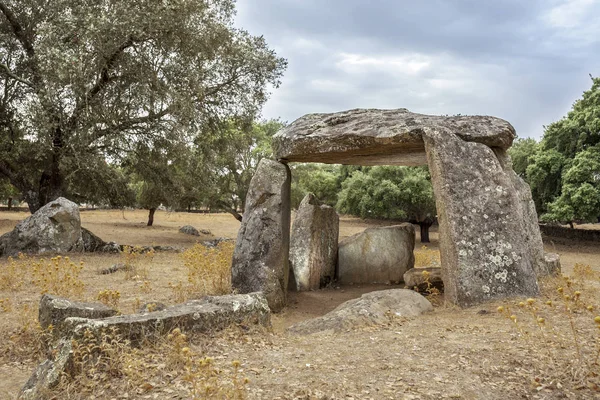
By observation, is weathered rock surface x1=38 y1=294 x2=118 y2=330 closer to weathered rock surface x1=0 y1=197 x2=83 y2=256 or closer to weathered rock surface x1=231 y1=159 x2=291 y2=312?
weathered rock surface x1=231 y1=159 x2=291 y2=312

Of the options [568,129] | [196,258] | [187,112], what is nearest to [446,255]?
[196,258]

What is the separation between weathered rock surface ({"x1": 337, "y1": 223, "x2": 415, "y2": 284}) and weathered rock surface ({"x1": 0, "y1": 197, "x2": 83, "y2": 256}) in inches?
352

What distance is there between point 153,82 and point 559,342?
14.1 metres

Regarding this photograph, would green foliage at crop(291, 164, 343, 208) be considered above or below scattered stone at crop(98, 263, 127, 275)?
above

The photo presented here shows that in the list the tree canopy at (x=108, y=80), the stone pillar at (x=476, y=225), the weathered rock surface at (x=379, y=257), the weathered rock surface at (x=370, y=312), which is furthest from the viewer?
the tree canopy at (x=108, y=80)

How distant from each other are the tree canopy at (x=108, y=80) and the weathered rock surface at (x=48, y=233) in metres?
1.17

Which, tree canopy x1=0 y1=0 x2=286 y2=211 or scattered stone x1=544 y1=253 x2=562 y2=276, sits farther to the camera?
tree canopy x1=0 y1=0 x2=286 y2=211

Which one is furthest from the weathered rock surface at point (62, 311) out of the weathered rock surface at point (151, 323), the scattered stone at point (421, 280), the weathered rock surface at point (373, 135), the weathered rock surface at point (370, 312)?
the scattered stone at point (421, 280)

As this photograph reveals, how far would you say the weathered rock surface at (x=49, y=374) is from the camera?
432cm

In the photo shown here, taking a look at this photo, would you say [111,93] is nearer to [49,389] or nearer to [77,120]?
[77,120]

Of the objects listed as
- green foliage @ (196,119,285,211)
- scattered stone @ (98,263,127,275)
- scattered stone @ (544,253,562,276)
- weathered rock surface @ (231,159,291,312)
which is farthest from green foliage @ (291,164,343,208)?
weathered rock surface @ (231,159,291,312)

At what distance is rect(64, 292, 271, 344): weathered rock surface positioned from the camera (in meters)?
5.04

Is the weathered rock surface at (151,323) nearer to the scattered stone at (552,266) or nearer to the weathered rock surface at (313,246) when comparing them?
the weathered rock surface at (313,246)

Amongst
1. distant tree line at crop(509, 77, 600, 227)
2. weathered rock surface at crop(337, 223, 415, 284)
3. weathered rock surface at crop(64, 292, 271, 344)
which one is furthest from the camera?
distant tree line at crop(509, 77, 600, 227)
